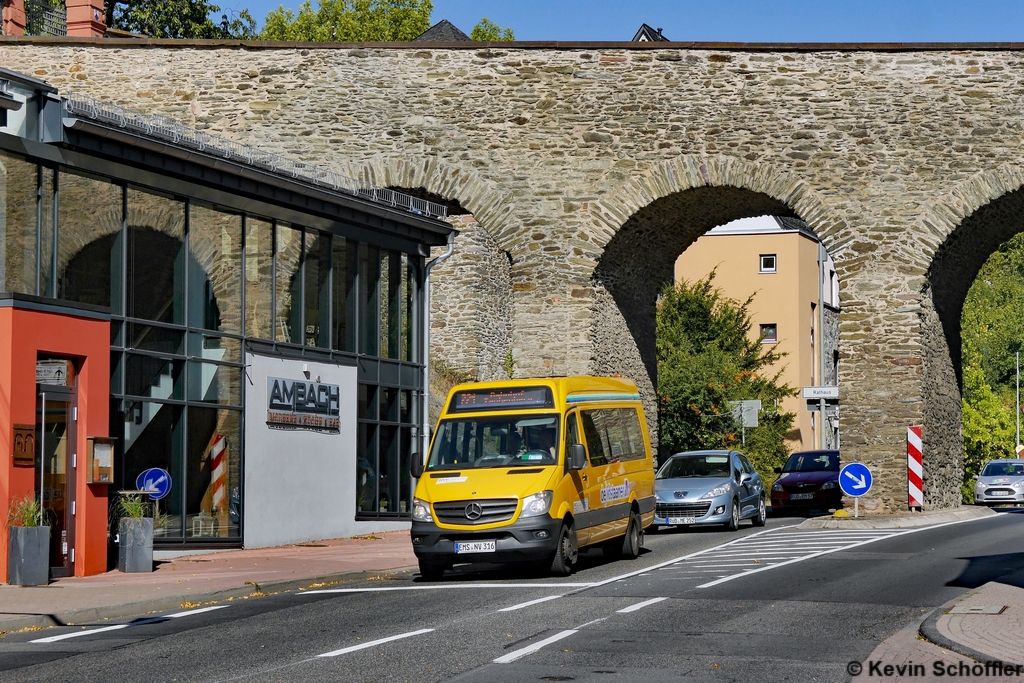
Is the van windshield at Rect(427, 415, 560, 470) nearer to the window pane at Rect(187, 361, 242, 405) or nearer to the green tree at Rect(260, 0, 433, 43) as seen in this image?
the window pane at Rect(187, 361, 242, 405)

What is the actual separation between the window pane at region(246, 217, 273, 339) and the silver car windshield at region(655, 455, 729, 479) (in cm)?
815

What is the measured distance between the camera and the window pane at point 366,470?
→ 968 inches

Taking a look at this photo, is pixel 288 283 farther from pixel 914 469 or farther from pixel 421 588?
pixel 914 469

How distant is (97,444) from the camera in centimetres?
1683

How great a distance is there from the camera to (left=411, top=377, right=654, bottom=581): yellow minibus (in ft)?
52.5

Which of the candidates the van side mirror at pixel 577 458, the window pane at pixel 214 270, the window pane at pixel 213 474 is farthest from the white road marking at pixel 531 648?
the window pane at pixel 214 270

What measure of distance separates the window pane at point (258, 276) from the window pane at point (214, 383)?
0.90 m

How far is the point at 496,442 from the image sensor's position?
1698 cm

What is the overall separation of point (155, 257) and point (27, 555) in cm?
564

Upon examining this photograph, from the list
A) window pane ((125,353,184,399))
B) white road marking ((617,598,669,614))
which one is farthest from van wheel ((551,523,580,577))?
window pane ((125,353,184,399))

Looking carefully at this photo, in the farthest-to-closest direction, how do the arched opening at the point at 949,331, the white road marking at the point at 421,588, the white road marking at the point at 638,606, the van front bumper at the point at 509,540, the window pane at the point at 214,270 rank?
1. the arched opening at the point at 949,331
2. the window pane at the point at 214,270
3. the van front bumper at the point at 509,540
4. the white road marking at the point at 421,588
5. the white road marking at the point at 638,606

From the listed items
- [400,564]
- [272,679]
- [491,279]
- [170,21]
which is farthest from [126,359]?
[170,21]

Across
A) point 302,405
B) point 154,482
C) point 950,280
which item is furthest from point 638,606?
point 950,280

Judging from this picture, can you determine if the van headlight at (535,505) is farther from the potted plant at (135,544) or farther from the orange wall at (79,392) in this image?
the orange wall at (79,392)
